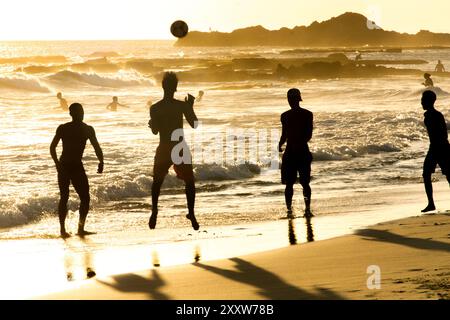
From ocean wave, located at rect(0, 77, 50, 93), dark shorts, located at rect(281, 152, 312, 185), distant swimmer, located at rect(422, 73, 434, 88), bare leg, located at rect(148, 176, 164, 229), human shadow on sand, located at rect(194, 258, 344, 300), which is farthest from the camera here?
ocean wave, located at rect(0, 77, 50, 93)

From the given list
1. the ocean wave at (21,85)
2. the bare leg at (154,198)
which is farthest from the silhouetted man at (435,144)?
the ocean wave at (21,85)

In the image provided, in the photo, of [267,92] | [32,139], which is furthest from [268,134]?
[267,92]

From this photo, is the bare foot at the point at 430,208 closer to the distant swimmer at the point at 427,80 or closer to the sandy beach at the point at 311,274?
the sandy beach at the point at 311,274

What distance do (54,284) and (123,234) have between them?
3301mm

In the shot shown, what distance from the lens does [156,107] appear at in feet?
33.0

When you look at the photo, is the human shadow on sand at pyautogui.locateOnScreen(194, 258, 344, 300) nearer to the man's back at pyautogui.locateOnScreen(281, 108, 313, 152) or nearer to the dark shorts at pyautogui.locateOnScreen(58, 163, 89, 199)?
the dark shorts at pyautogui.locateOnScreen(58, 163, 89, 199)

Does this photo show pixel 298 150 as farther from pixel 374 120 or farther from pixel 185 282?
pixel 374 120

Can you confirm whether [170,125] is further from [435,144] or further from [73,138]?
[435,144]

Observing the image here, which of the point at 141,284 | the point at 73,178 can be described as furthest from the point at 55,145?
the point at 141,284

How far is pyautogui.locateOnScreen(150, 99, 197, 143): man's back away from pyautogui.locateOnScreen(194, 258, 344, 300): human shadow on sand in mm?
1923

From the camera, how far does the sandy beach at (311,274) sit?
265 inches

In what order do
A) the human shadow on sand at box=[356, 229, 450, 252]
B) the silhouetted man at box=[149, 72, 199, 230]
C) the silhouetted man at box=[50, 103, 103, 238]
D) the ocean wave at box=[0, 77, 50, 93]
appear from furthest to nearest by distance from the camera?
the ocean wave at box=[0, 77, 50, 93] → the silhouetted man at box=[50, 103, 103, 238] → the silhouetted man at box=[149, 72, 199, 230] → the human shadow on sand at box=[356, 229, 450, 252]

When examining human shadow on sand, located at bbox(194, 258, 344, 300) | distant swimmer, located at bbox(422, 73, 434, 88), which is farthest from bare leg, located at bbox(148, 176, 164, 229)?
distant swimmer, located at bbox(422, 73, 434, 88)

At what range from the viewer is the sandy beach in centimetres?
674
